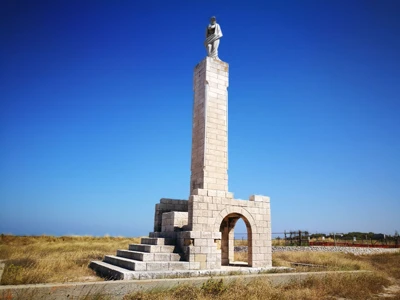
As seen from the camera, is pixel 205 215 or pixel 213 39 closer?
pixel 205 215

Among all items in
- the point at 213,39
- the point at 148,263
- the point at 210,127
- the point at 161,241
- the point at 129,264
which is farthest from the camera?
the point at 213,39

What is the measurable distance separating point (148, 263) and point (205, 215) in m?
2.85

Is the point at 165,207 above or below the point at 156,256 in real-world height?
above

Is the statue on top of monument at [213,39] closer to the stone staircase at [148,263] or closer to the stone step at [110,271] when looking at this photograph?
the stone staircase at [148,263]

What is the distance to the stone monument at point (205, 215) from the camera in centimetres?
1023

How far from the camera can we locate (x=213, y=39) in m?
14.4

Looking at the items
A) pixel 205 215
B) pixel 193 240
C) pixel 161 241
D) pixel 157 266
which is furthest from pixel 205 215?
pixel 157 266

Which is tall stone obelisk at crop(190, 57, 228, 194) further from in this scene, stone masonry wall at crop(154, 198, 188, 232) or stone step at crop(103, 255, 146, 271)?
stone step at crop(103, 255, 146, 271)

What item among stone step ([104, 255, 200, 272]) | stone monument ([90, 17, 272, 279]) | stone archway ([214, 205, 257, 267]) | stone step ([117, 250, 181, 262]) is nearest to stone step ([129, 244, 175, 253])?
stone monument ([90, 17, 272, 279])

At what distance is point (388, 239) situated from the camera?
113ft

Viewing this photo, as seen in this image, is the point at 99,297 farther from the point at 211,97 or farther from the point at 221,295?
the point at 211,97

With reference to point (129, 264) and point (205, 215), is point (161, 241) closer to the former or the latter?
point (129, 264)

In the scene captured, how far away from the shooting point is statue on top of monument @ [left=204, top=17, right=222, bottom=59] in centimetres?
1438

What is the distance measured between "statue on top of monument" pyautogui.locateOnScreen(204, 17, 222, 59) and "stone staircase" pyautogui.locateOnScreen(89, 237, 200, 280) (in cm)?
865
